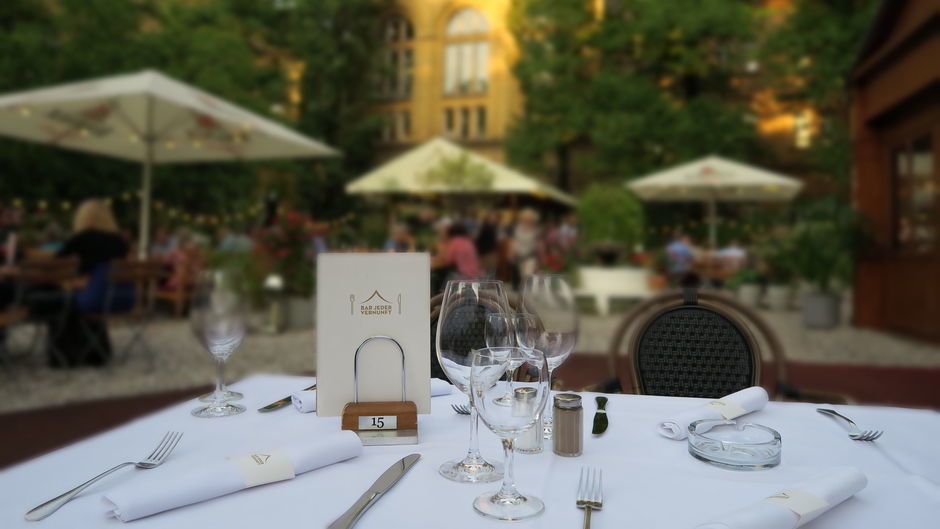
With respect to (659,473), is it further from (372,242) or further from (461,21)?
(461,21)

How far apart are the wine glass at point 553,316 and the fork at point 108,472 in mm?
670

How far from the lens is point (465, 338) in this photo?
1.17 metres

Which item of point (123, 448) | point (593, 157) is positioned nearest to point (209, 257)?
point (123, 448)

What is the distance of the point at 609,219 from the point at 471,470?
1094cm

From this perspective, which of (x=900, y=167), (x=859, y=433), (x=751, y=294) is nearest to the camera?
(x=859, y=433)

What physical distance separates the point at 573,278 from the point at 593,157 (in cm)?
1190

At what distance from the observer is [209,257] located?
321 inches

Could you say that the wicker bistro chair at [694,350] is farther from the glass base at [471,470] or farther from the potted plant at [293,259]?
the potted plant at [293,259]

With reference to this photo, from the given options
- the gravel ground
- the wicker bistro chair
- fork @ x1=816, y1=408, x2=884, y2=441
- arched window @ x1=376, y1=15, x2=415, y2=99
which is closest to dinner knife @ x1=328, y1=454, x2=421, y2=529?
fork @ x1=816, y1=408, x2=884, y2=441

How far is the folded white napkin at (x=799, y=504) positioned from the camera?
83 centimetres

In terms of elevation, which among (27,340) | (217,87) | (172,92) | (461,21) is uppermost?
(461,21)

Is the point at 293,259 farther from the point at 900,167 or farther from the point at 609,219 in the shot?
the point at 900,167

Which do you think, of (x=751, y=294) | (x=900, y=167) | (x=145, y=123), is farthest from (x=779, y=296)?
(x=145, y=123)

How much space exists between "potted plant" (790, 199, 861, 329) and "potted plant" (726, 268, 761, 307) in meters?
2.25
